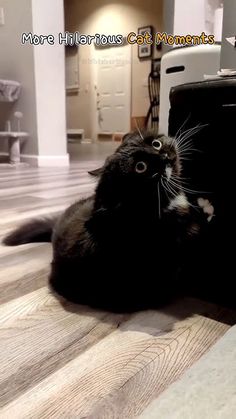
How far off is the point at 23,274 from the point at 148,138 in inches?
21.6

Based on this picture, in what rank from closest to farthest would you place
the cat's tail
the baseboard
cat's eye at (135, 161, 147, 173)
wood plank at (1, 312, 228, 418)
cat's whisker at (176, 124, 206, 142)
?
wood plank at (1, 312, 228, 418)
cat's eye at (135, 161, 147, 173)
cat's whisker at (176, 124, 206, 142)
the cat's tail
the baseboard

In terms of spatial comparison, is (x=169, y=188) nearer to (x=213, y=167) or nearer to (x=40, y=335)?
(x=213, y=167)

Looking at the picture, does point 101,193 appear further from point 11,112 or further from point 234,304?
point 11,112

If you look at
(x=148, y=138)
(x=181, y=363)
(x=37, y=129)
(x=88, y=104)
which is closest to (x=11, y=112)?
(x=37, y=129)

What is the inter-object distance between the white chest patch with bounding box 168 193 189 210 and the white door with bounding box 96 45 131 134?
23.7 feet

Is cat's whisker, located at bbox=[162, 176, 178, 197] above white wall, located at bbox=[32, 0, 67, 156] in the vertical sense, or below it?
below

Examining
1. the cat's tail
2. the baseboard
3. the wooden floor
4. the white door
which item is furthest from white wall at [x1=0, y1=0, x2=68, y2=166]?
the white door

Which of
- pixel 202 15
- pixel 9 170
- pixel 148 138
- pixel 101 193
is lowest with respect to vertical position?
pixel 9 170

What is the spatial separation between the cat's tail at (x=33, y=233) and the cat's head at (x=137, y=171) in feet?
1.80

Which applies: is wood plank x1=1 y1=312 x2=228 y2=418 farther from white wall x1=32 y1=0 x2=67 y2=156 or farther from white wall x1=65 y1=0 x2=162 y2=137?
white wall x1=65 y1=0 x2=162 y2=137

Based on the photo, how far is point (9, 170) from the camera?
352 centimetres

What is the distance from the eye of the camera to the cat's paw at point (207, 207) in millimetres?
841

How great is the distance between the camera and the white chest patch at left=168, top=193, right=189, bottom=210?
30.3 inches

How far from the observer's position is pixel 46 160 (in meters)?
3.89
